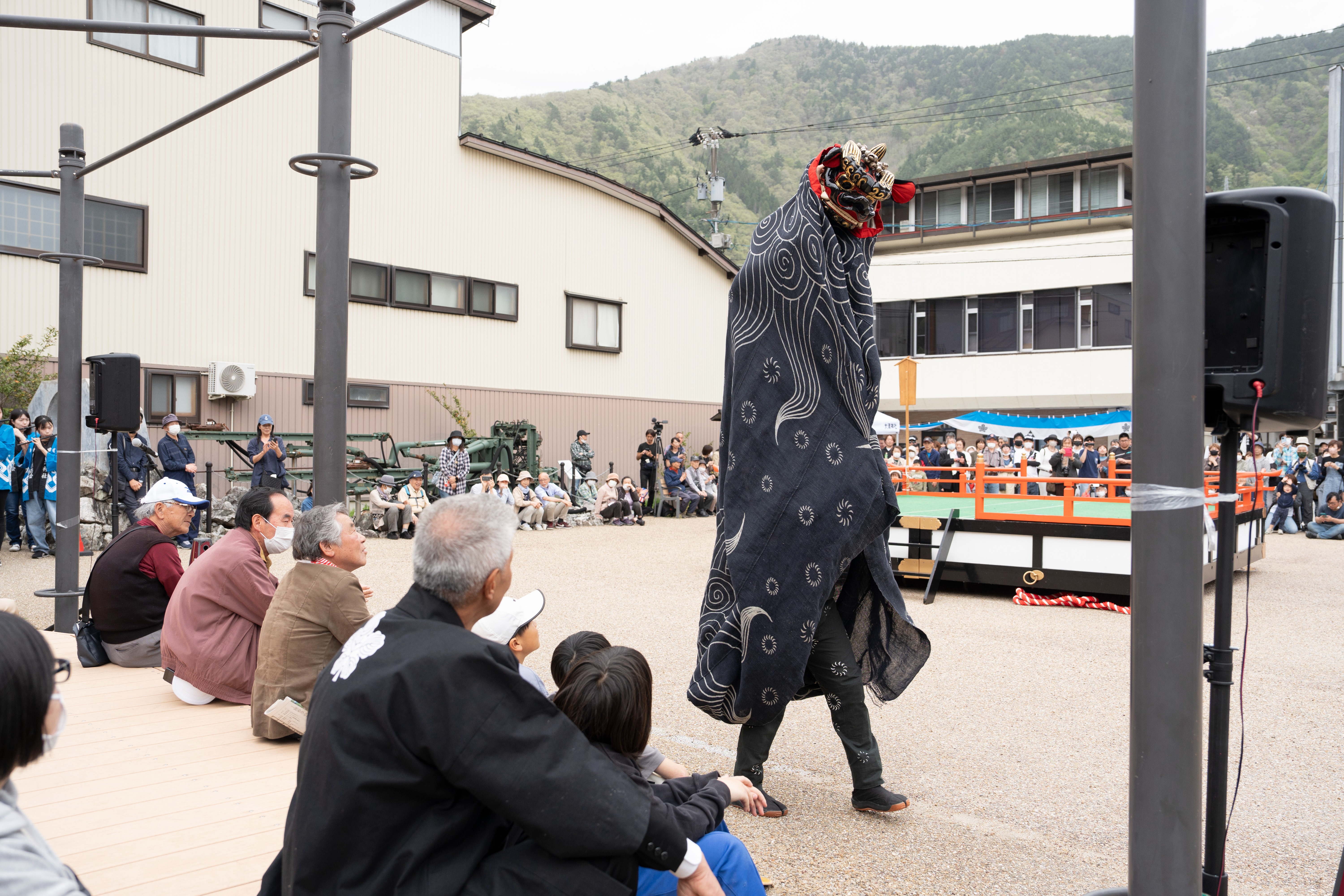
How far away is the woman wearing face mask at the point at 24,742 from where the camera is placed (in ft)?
4.60

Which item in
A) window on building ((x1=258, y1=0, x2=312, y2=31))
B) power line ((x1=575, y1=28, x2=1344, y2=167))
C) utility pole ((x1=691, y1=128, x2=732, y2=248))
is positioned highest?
power line ((x1=575, y1=28, x2=1344, y2=167))

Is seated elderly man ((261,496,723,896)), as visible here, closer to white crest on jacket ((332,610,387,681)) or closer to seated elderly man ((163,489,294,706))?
white crest on jacket ((332,610,387,681))

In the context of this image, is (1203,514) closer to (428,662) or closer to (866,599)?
(428,662)

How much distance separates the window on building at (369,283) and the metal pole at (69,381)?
10.2 metres

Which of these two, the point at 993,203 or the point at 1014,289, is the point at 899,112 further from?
the point at 1014,289

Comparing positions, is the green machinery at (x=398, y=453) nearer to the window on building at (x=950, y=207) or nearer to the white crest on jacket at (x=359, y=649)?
the white crest on jacket at (x=359, y=649)

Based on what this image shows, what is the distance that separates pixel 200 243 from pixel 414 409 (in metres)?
4.64

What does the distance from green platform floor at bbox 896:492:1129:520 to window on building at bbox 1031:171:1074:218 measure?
18.9 m

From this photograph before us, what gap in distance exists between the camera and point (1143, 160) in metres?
1.98

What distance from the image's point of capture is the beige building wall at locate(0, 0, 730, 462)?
14.0 metres

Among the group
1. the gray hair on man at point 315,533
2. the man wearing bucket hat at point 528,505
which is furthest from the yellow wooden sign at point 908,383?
the gray hair on man at point 315,533

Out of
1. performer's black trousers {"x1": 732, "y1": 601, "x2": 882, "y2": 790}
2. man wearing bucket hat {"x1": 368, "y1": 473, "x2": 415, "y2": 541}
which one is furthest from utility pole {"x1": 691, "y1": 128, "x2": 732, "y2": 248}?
performer's black trousers {"x1": 732, "y1": 601, "x2": 882, "y2": 790}

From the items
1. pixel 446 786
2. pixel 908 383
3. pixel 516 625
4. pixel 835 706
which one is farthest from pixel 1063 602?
pixel 446 786

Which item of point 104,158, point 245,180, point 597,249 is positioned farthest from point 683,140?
point 104,158
